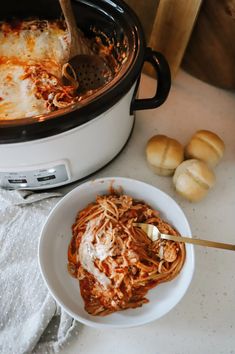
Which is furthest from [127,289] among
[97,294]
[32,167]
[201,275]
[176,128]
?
[176,128]

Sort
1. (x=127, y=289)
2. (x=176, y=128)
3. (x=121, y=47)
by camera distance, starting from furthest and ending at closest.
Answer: (x=176, y=128)
(x=121, y=47)
(x=127, y=289)

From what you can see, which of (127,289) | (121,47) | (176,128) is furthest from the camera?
(176,128)

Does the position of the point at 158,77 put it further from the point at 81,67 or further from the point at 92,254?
the point at 92,254

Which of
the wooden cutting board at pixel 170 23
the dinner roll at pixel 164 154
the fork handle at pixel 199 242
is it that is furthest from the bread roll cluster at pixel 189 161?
the wooden cutting board at pixel 170 23

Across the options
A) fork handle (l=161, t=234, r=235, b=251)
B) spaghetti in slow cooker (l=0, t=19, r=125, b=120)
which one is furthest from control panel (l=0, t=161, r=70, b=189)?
fork handle (l=161, t=234, r=235, b=251)

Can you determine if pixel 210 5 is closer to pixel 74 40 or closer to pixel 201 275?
pixel 74 40

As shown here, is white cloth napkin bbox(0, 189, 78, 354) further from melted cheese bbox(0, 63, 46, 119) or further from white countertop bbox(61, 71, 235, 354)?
melted cheese bbox(0, 63, 46, 119)

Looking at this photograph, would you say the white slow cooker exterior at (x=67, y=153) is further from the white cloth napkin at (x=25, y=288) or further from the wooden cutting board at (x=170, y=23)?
the wooden cutting board at (x=170, y=23)
